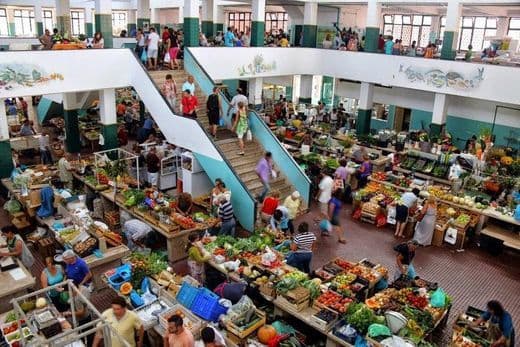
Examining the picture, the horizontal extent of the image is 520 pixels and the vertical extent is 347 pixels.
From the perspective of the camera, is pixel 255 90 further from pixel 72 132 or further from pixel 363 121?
pixel 72 132

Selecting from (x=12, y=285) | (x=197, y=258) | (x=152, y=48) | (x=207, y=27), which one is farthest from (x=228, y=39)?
(x=12, y=285)

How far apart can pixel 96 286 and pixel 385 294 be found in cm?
662

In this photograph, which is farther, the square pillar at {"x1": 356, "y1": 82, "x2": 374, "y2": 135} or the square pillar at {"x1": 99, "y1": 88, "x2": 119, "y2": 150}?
the square pillar at {"x1": 356, "y1": 82, "x2": 374, "y2": 135}

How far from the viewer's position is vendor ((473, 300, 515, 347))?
26.9ft

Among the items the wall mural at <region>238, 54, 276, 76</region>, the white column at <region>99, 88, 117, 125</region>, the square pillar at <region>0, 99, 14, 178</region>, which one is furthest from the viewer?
the wall mural at <region>238, 54, 276, 76</region>

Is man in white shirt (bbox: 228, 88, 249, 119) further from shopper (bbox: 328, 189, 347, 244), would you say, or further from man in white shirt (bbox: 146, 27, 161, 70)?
shopper (bbox: 328, 189, 347, 244)

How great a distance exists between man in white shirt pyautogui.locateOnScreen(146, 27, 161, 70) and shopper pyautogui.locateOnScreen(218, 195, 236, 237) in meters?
7.59

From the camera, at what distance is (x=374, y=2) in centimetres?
2148

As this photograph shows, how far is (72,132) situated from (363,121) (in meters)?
13.7

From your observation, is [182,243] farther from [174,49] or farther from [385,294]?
[174,49]

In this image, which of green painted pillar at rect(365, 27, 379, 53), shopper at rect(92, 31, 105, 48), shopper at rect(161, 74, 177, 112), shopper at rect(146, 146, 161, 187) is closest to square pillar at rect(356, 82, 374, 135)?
green painted pillar at rect(365, 27, 379, 53)

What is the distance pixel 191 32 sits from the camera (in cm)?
1877

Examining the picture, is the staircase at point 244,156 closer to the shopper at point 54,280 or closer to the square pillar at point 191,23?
the square pillar at point 191,23

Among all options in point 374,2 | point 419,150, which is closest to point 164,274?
point 419,150
